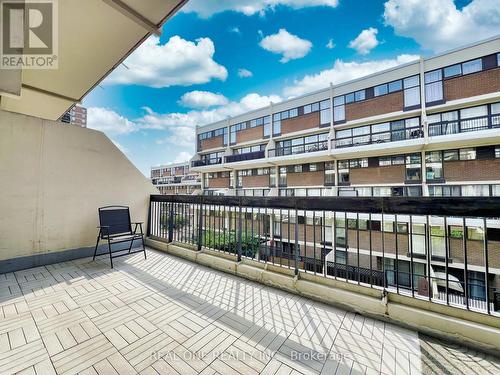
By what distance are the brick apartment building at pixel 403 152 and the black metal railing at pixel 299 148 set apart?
0.46 feet

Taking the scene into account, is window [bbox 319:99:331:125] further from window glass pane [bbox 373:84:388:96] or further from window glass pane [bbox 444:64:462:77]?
window glass pane [bbox 444:64:462:77]

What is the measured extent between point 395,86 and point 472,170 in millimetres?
6009

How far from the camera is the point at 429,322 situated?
175 cm

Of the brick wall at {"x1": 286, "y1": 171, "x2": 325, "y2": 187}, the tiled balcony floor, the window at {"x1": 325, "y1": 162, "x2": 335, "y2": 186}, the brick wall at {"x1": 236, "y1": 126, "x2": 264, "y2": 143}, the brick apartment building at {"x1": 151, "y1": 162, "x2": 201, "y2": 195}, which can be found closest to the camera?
the tiled balcony floor

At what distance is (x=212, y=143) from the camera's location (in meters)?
22.2

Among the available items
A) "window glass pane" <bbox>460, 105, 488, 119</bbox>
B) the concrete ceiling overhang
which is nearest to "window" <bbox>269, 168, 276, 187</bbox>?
"window glass pane" <bbox>460, 105, 488, 119</bbox>

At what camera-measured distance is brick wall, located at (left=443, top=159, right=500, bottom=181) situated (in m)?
9.07

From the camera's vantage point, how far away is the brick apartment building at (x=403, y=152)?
9.01 m

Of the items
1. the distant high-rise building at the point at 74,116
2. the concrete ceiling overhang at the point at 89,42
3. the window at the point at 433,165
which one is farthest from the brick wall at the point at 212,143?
the concrete ceiling overhang at the point at 89,42

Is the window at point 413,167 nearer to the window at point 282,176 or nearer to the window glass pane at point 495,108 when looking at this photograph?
the window glass pane at point 495,108

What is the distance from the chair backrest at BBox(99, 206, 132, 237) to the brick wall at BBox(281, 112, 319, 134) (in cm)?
1405

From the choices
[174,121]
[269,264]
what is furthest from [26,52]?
[174,121]

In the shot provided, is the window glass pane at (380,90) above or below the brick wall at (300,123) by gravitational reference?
above

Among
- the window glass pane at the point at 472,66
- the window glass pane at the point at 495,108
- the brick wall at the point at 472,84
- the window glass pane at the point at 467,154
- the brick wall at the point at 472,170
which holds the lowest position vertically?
the brick wall at the point at 472,170
